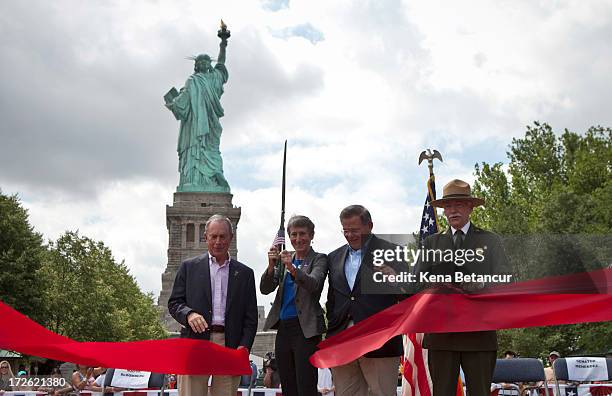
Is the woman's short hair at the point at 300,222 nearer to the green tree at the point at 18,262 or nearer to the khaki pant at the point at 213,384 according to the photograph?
the khaki pant at the point at 213,384

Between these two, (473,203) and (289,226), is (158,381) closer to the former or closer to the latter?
(289,226)

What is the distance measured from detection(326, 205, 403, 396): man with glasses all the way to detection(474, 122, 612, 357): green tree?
939 cm

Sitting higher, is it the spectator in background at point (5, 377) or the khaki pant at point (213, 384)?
the spectator in background at point (5, 377)

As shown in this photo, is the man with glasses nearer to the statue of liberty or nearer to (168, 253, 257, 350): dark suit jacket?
(168, 253, 257, 350): dark suit jacket

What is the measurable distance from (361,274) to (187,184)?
2693 inches

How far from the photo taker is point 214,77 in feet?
246

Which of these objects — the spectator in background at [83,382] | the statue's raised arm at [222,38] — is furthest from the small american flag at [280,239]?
the statue's raised arm at [222,38]

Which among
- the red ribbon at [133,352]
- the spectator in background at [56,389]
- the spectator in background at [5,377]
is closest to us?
the red ribbon at [133,352]

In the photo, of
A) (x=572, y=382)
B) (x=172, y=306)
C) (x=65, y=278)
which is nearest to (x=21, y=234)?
(x=65, y=278)

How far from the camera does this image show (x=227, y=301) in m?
8.23

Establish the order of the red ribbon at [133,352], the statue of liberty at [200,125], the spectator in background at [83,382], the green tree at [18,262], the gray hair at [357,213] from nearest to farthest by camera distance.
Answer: the red ribbon at [133,352] → the gray hair at [357,213] → the spectator in background at [83,382] → the green tree at [18,262] → the statue of liberty at [200,125]

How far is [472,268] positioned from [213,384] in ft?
8.84

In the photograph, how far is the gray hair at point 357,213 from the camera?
27.1 ft
